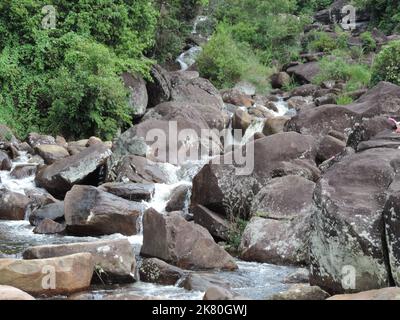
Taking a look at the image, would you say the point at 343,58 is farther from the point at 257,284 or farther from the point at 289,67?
the point at 257,284

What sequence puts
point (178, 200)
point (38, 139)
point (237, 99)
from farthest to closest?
point (237, 99) < point (38, 139) < point (178, 200)

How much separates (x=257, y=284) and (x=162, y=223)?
197 cm

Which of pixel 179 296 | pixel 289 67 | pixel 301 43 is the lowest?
pixel 179 296

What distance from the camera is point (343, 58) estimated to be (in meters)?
30.5

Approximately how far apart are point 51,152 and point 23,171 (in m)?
1.21

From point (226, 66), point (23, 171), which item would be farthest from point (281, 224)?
point (226, 66)

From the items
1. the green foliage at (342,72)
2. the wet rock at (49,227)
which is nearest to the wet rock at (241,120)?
the green foliage at (342,72)

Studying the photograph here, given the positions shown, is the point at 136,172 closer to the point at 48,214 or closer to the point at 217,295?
the point at 48,214

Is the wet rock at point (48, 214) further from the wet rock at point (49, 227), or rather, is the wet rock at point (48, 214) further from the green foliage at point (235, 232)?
the green foliage at point (235, 232)

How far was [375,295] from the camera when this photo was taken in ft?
21.3

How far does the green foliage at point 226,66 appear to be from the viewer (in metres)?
28.0

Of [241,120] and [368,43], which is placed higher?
[368,43]

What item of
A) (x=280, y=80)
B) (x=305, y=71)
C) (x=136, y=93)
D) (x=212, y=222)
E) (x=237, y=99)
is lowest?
(x=212, y=222)
